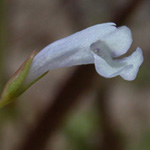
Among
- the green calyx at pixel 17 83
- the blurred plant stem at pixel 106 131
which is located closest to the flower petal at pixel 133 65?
the green calyx at pixel 17 83

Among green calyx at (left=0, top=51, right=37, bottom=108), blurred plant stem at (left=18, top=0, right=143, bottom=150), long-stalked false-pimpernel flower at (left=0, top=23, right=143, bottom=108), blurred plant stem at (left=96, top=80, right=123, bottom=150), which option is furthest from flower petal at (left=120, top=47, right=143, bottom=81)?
blurred plant stem at (left=96, top=80, right=123, bottom=150)

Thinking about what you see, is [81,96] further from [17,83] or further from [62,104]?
[17,83]

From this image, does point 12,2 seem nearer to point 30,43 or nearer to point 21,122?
point 30,43

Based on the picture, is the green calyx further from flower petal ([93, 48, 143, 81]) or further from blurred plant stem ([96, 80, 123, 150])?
blurred plant stem ([96, 80, 123, 150])

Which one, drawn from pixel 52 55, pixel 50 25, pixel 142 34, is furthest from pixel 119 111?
pixel 52 55

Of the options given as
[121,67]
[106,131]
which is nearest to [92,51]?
[121,67]

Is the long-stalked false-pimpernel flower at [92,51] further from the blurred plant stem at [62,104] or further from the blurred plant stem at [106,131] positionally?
the blurred plant stem at [106,131]
